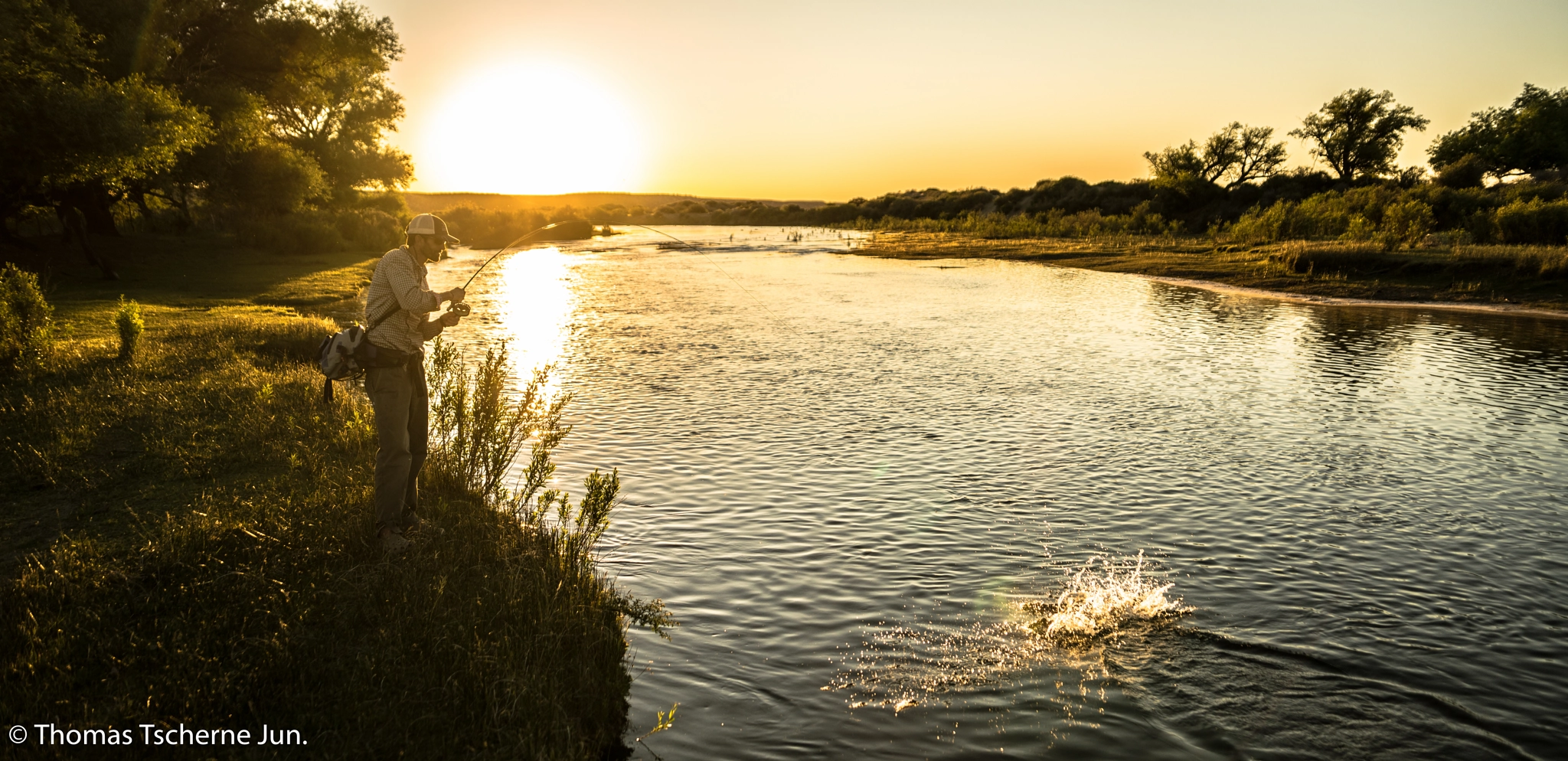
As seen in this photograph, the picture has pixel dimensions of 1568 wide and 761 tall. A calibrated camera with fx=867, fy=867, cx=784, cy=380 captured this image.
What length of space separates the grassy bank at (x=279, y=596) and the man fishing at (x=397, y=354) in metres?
0.44

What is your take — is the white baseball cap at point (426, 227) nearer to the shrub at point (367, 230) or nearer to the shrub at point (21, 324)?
the shrub at point (21, 324)

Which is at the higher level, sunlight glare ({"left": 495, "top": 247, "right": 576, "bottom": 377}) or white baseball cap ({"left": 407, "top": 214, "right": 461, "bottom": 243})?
white baseball cap ({"left": 407, "top": 214, "right": 461, "bottom": 243})

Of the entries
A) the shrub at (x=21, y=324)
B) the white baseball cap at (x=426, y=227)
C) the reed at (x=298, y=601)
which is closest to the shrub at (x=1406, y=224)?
the white baseball cap at (x=426, y=227)

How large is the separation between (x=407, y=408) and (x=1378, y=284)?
38.8 m

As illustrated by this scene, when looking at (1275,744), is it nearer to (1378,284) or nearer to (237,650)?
(237,650)

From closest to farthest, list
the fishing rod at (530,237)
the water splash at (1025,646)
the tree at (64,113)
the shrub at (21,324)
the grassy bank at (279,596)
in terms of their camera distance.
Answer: the grassy bank at (279,596) < the water splash at (1025,646) < the fishing rod at (530,237) < the shrub at (21,324) < the tree at (64,113)

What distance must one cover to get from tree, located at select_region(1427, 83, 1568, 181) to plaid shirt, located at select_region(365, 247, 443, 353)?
93.4 meters

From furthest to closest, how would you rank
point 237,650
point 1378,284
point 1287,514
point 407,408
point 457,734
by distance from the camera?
A: point 1378,284
point 1287,514
point 407,408
point 237,650
point 457,734

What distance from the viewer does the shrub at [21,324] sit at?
13.3 meters

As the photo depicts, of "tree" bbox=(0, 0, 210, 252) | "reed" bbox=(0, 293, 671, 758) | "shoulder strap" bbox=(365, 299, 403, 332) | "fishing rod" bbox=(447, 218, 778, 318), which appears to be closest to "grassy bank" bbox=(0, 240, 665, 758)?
"reed" bbox=(0, 293, 671, 758)

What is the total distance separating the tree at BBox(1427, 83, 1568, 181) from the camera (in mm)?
80000

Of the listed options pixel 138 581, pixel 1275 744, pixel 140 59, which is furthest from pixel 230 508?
pixel 140 59

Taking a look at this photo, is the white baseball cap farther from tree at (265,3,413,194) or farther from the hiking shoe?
tree at (265,3,413,194)

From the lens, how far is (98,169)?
23.0 m
